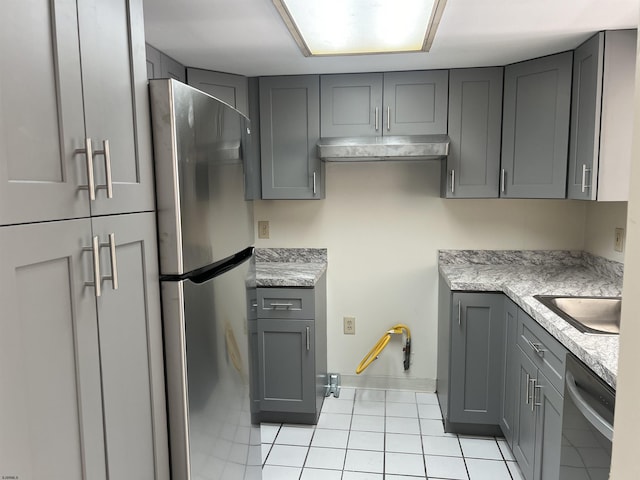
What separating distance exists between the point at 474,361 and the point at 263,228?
1.59 m

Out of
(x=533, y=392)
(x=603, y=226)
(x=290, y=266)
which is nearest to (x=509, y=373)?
(x=533, y=392)

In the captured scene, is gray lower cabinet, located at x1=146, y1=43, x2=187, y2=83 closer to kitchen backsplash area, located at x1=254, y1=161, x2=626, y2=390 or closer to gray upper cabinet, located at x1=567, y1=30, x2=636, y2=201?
kitchen backsplash area, located at x1=254, y1=161, x2=626, y2=390

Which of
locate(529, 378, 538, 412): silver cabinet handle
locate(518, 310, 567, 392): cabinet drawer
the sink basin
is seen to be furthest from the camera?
the sink basin

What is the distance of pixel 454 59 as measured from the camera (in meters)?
2.35

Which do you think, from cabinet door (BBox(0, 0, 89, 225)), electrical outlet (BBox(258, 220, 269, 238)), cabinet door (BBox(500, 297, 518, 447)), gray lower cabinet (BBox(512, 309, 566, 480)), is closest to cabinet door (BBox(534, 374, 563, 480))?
gray lower cabinet (BBox(512, 309, 566, 480))

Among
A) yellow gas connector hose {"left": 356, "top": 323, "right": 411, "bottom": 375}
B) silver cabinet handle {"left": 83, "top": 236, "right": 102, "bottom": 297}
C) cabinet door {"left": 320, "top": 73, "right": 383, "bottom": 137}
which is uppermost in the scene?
cabinet door {"left": 320, "top": 73, "right": 383, "bottom": 137}

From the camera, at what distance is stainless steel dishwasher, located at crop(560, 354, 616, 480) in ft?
4.03

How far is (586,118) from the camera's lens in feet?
6.88

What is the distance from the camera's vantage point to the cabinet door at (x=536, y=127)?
2.26m

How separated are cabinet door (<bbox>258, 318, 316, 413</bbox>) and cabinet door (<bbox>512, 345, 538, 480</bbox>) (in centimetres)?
107

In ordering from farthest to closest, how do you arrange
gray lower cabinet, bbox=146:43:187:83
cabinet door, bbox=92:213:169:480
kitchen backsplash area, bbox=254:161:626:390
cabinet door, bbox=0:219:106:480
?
kitchen backsplash area, bbox=254:161:626:390 < gray lower cabinet, bbox=146:43:187:83 < cabinet door, bbox=92:213:169:480 < cabinet door, bbox=0:219:106:480

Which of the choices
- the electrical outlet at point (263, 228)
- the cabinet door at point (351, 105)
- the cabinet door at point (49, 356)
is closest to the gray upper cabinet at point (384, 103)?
the cabinet door at point (351, 105)

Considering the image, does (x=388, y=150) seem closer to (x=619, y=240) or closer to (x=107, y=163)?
(x=619, y=240)

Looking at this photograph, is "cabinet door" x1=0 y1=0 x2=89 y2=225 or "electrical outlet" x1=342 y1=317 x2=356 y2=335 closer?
"cabinet door" x1=0 y1=0 x2=89 y2=225
